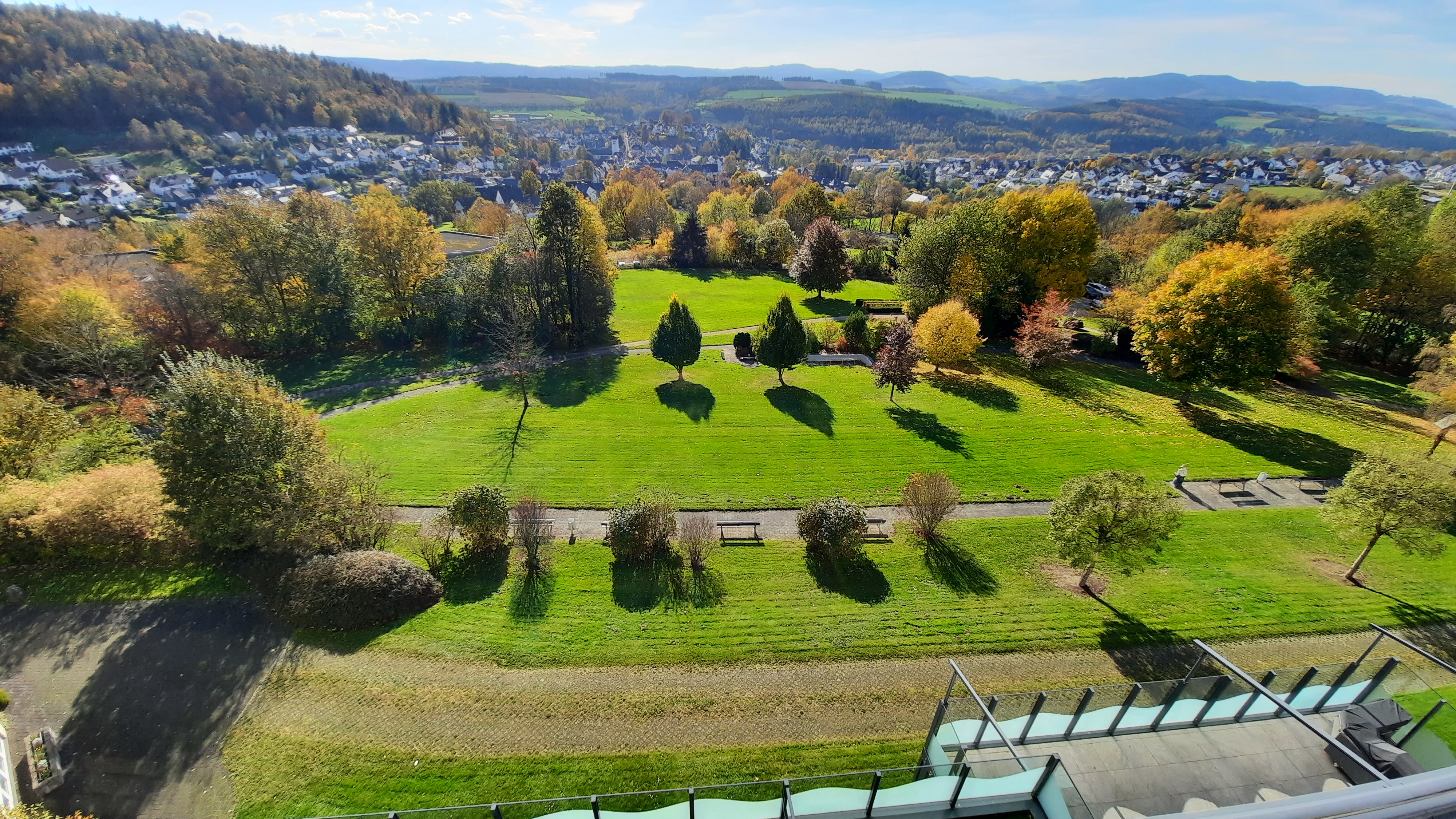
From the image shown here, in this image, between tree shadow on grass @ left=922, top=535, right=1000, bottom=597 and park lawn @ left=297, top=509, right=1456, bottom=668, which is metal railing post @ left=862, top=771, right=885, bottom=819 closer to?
park lawn @ left=297, top=509, right=1456, bottom=668

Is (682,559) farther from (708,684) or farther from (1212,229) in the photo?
(1212,229)

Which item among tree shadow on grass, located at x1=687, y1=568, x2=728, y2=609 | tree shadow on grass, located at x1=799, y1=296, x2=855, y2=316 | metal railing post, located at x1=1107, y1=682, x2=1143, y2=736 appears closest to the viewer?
metal railing post, located at x1=1107, y1=682, x2=1143, y2=736

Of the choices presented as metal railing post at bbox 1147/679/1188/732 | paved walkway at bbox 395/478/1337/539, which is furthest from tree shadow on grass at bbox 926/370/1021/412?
metal railing post at bbox 1147/679/1188/732

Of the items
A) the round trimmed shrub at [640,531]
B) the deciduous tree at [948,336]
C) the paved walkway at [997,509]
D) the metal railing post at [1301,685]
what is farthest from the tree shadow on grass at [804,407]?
the metal railing post at [1301,685]

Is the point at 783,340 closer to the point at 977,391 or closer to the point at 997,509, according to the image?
the point at 977,391

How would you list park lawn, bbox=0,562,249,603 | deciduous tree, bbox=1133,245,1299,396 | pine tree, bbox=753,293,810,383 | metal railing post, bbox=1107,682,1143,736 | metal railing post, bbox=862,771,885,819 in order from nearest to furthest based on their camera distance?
metal railing post, bbox=862,771,885,819, metal railing post, bbox=1107,682,1143,736, park lawn, bbox=0,562,249,603, deciduous tree, bbox=1133,245,1299,396, pine tree, bbox=753,293,810,383

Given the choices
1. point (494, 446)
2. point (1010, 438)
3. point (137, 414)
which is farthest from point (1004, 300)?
point (137, 414)
